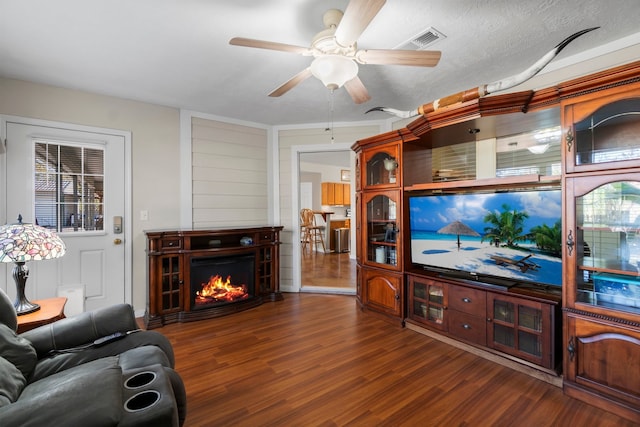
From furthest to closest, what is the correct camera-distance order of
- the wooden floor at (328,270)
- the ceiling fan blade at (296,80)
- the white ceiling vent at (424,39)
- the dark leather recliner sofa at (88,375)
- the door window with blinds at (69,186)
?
the wooden floor at (328,270) → the door window with blinds at (69,186) → the white ceiling vent at (424,39) → the ceiling fan blade at (296,80) → the dark leather recliner sofa at (88,375)

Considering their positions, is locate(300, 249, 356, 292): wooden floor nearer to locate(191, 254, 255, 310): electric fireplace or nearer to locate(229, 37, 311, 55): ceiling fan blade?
locate(191, 254, 255, 310): electric fireplace

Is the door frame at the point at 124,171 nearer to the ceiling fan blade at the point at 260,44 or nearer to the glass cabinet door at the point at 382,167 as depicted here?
the ceiling fan blade at the point at 260,44

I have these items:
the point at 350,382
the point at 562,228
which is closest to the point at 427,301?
the point at 350,382

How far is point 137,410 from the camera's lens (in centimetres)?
108

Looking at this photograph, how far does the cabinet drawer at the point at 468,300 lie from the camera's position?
2.58 metres

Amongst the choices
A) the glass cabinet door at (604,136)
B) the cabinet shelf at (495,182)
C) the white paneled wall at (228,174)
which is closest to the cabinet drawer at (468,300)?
the cabinet shelf at (495,182)

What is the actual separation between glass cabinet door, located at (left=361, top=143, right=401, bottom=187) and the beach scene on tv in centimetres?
35

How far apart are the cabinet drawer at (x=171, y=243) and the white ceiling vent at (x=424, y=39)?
2.99 meters

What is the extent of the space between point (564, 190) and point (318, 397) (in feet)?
7.29

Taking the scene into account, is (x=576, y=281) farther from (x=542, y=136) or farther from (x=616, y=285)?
(x=542, y=136)

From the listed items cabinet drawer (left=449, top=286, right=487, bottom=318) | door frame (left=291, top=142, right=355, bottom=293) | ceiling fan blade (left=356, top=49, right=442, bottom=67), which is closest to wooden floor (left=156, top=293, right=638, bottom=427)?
cabinet drawer (left=449, top=286, right=487, bottom=318)

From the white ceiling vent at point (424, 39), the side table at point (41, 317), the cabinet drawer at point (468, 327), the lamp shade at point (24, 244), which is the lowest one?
the cabinet drawer at point (468, 327)

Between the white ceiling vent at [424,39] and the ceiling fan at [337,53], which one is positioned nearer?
the ceiling fan at [337,53]

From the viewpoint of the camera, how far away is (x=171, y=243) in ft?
11.2
